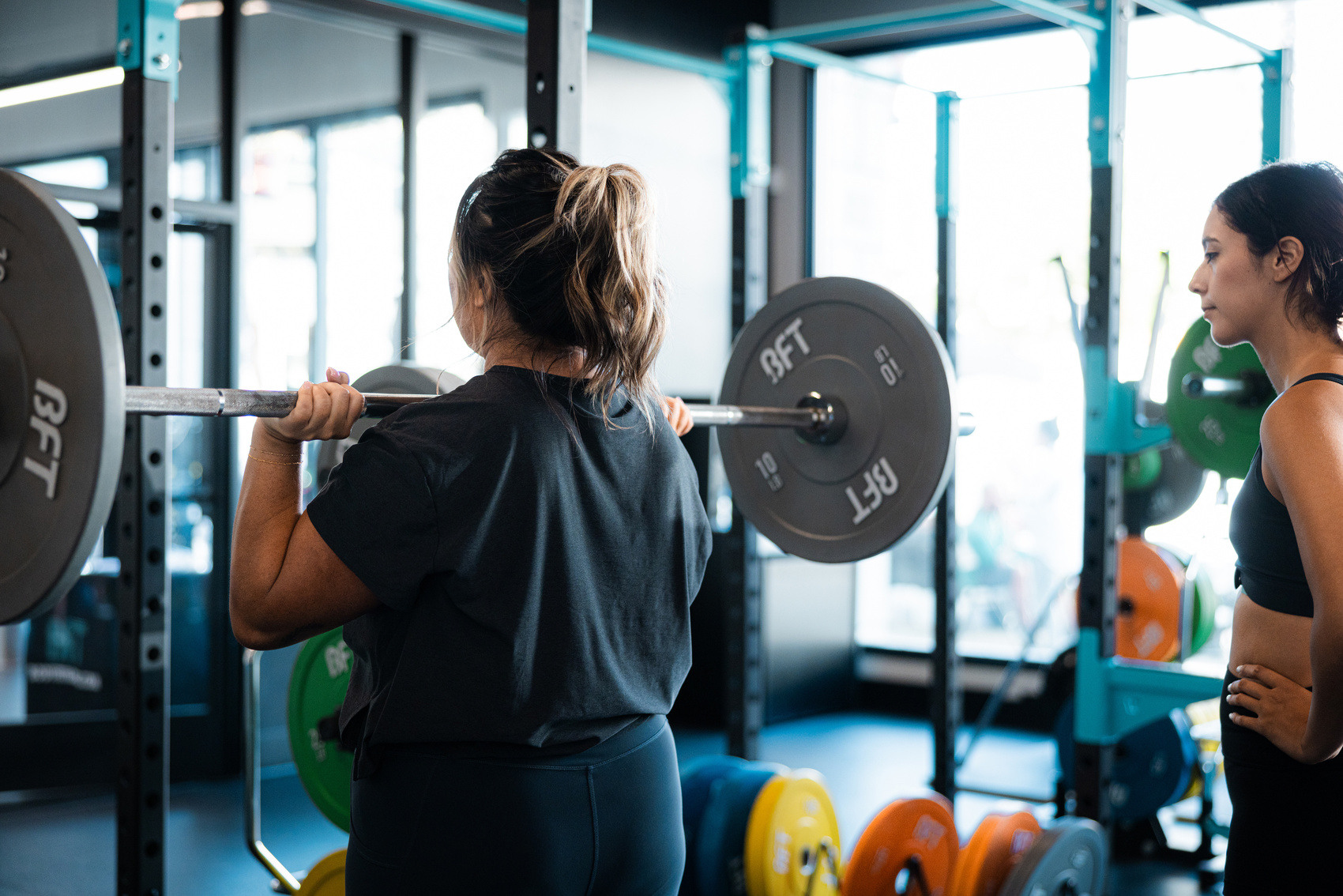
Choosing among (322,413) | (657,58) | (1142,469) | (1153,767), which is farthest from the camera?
(1142,469)

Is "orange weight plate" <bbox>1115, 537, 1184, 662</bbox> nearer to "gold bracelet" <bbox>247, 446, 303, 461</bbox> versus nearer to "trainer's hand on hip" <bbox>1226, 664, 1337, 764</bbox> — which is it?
"trainer's hand on hip" <bbox>1226, 664, 1337, 764</bbox>

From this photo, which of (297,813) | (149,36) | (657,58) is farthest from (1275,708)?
(297,813)

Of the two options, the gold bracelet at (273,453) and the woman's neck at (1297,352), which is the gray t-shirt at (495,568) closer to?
the gold bracelet at (273,453)

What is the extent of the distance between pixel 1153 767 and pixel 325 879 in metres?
2.40

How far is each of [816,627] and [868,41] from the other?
264cm

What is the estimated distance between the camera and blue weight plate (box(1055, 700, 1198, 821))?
3.46 meters

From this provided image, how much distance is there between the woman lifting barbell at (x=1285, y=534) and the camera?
1295 millimetres

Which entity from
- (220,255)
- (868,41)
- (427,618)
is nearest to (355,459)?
(427,618)

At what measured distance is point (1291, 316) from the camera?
142cm

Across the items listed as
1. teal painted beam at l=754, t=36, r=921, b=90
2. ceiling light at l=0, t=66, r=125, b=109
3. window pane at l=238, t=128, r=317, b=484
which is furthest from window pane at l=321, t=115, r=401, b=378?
teal painted beam at l=754, t=36, r=921, b=90

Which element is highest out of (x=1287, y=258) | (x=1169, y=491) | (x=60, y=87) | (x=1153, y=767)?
(x=60, y=87)

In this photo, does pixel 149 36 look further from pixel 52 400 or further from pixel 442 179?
pixel 442 179

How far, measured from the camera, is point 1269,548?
1.38m

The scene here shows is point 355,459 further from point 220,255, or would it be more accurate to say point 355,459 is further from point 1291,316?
point 220,255
